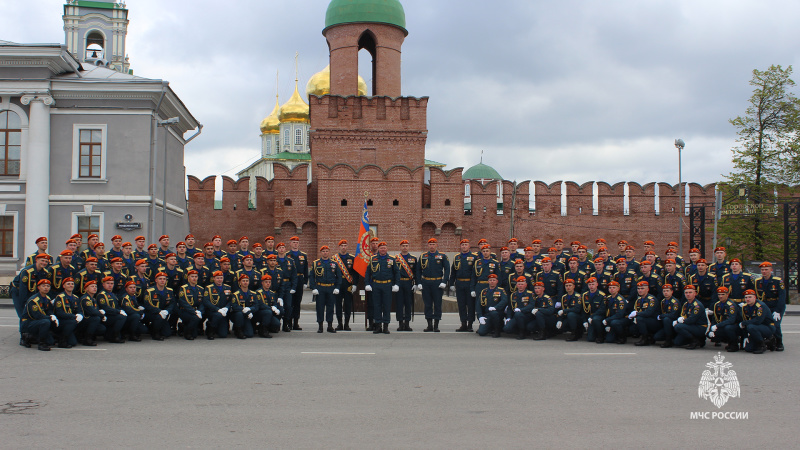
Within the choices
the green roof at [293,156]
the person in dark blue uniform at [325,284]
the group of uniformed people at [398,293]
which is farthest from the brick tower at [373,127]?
the green roof at [293,156]

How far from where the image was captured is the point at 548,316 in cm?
1290

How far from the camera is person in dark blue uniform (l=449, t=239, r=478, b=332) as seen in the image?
46.7ft

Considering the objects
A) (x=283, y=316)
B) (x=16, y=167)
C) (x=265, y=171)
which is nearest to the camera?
(x=283, y=316)

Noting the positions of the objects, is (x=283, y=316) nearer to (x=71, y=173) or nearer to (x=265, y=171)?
(x=71, y=173)

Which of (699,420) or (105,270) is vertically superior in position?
(105,270)

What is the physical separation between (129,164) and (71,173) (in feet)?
6.64

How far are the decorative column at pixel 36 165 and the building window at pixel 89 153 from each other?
0.99 meters

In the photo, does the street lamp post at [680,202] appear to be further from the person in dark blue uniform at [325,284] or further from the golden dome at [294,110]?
the golden dome at [294,110]

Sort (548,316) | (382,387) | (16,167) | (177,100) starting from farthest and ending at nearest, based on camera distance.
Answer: (177,100) < (16,167) < (548,316) < (382,387)

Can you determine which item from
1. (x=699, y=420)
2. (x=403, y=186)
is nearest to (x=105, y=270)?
(x=699, y=420)

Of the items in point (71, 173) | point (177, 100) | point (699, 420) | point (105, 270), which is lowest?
point (699, 420)

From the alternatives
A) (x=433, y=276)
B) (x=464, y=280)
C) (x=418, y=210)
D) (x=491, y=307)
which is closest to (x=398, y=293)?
(x=433, y=276)

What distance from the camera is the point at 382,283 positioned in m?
13.8

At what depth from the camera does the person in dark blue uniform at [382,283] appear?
13.7m
